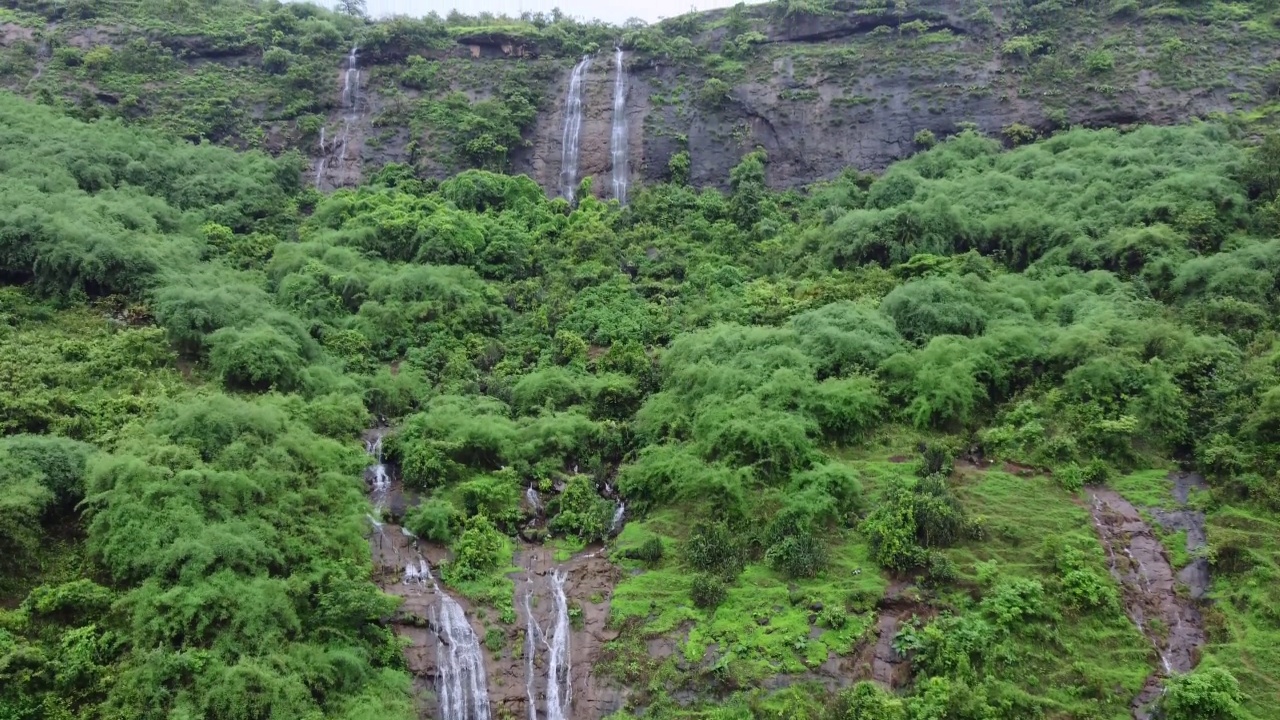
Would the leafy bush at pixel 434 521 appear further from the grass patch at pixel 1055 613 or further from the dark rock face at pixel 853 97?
the dark rock face at pixel 853 97

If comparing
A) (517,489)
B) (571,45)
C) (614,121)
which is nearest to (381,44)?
(571,45)

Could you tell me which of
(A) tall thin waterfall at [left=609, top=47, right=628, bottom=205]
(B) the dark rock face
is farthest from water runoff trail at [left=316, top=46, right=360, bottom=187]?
(A) tall thin waterfall at [left=609, top=47, right=628, bottom=205]

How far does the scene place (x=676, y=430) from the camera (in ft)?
79.3

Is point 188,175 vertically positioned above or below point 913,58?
below

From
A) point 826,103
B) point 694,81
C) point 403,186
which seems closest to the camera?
point 403,186

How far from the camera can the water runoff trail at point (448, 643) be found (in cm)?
1794

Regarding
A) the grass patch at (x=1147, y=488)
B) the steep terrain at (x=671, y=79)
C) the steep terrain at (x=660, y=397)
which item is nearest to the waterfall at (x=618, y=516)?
the steep terrain at (x=660, y=397)

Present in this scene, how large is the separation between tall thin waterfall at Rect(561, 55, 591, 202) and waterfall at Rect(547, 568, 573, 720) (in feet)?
87.9

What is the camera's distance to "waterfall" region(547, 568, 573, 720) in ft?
58.9

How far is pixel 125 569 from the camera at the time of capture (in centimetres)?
1695

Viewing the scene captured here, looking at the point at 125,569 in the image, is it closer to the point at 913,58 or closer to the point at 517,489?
the point at 517,489

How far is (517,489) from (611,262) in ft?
50.0

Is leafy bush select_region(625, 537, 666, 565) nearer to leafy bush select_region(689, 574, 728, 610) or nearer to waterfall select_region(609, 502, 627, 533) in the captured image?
leafy bush select_region(689, 574, 728, 610)

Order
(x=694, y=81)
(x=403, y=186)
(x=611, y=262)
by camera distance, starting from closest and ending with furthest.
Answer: (x=611, y=262) < (x=403, y=186) < (x=694, y=81)
